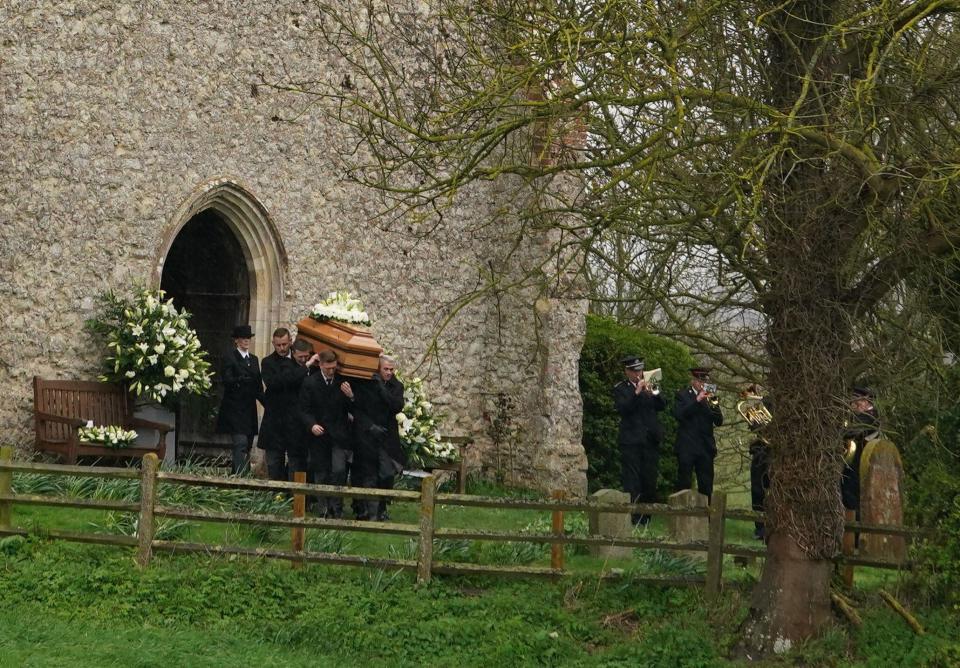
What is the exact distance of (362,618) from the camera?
9820 millimetres

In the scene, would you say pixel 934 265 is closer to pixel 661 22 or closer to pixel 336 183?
pixel 661 22

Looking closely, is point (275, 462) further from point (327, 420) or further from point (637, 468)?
point (637, 468)

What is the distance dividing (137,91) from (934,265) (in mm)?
7442

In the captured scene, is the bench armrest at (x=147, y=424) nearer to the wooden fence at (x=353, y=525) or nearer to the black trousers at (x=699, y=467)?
the wooden fence at (x=353, y=525)

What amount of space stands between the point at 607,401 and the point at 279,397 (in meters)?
5.85

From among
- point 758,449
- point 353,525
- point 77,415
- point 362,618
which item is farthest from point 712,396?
point 77,415

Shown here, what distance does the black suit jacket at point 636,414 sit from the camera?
1457 centimetres

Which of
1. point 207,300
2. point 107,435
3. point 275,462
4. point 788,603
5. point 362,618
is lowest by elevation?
point 362,618

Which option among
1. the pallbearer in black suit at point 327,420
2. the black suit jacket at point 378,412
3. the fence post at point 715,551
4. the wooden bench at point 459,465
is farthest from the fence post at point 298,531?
the wooden bench at point 459,465

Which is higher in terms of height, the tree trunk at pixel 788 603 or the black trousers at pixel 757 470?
the black trousers at pixel 757 470

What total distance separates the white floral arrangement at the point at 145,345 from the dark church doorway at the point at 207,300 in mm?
2155

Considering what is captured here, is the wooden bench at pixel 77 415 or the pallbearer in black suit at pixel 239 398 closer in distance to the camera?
the wooden bench at pixel 77 415

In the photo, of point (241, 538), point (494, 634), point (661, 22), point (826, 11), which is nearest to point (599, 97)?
point (661, 22)

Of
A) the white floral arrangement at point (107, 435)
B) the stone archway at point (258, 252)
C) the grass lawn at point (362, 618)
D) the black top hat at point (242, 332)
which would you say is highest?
the stone archway at point (258, 252)
